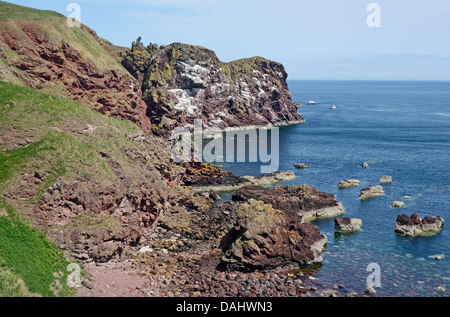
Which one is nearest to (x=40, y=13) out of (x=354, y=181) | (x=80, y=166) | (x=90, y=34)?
(x=90, y=34)

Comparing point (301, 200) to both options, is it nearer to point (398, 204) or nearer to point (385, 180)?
point (398, 204)

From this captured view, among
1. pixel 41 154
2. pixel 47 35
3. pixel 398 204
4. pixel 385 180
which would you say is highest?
pixel 47 35

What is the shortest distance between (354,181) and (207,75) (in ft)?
272

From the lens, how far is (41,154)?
46625 millimetres

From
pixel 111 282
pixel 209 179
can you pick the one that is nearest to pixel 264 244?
pixel 111 282

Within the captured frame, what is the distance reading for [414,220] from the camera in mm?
63531

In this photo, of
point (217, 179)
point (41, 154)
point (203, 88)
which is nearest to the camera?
point (41, 154)

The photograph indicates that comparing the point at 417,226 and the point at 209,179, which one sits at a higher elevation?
the point at 209,179

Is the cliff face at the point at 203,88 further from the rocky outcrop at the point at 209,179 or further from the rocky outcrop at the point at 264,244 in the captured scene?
the rocky outcrop at the point at 264,244

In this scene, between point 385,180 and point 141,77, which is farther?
point 141,77

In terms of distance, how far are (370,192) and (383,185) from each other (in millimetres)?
8910

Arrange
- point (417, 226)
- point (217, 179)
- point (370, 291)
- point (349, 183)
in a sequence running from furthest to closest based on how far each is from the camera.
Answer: point (349, 183) < point (217, 179) < point (417, 226) < point (370, 291)

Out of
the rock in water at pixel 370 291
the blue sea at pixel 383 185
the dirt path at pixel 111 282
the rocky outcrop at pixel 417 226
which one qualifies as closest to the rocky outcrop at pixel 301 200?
the blue sea at pixel 383 185
